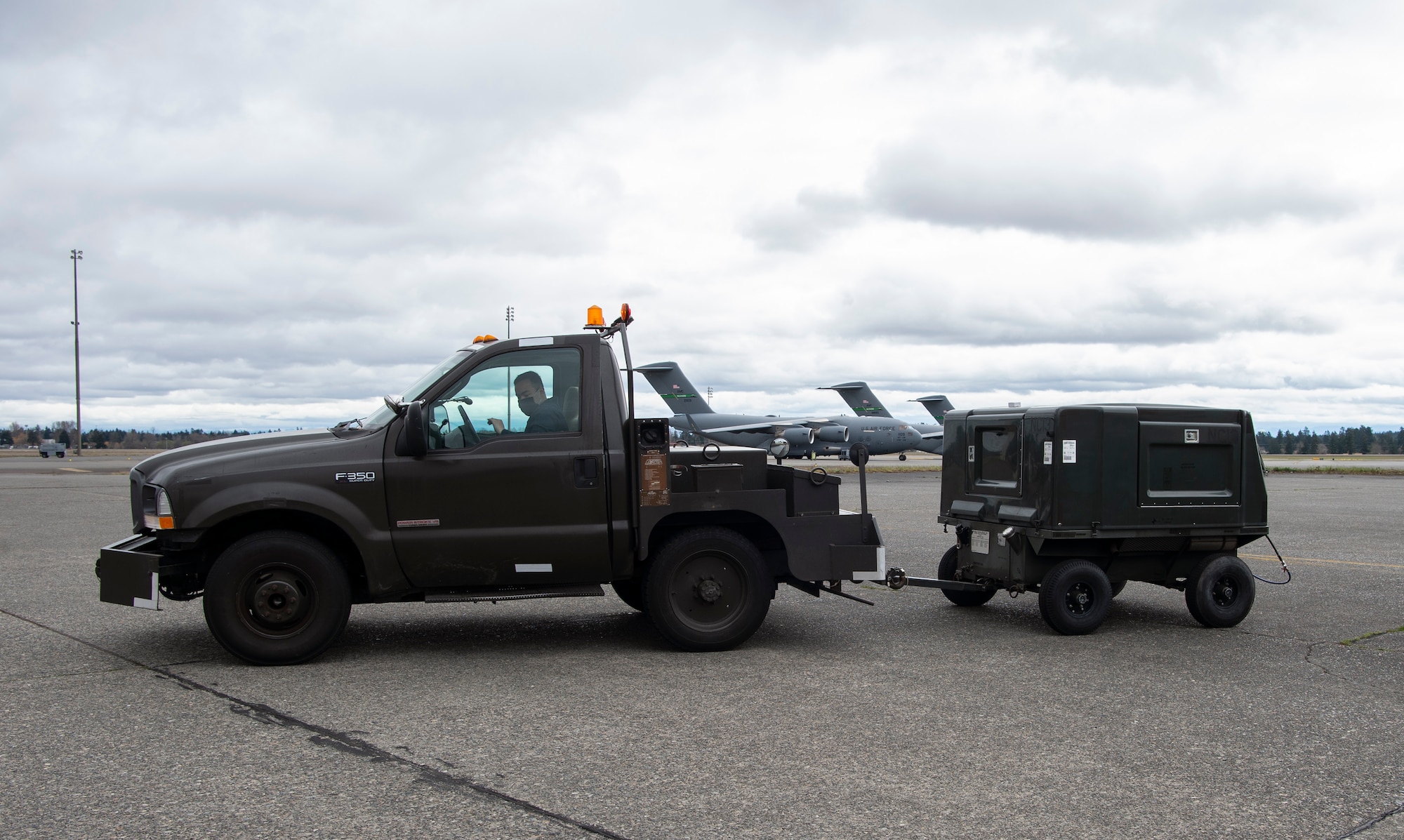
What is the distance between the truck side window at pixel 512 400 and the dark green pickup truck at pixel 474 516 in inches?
A: 0.4

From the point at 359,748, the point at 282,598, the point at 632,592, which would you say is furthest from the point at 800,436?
the point at 359,748

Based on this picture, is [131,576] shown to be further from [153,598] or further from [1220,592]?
[1220,592]

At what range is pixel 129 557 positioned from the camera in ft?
21.4

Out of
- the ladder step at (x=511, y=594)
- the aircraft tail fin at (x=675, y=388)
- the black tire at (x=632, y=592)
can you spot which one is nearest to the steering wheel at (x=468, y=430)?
the ladder step at (x=511, y=594)

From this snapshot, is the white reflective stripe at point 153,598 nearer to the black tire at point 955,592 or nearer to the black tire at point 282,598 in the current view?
the black tire at point 282,598

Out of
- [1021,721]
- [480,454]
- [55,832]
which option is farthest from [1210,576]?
[55,832]

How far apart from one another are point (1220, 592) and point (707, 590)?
4.11 meters

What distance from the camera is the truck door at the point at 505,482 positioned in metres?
6.60

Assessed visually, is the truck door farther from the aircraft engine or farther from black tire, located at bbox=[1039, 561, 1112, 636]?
the aircraft engine

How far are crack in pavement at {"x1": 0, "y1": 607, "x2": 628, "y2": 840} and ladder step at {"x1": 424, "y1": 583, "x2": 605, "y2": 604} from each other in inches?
57.2

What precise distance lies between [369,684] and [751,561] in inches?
102

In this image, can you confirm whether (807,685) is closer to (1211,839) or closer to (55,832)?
(1211,839)

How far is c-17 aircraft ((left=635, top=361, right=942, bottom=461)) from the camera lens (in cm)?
4988

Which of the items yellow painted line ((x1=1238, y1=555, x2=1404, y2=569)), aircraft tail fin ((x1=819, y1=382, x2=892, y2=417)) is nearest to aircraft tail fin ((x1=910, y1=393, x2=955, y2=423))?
aircraft tail fin ((x1=819, y1=382, x2=892, y2=417))
